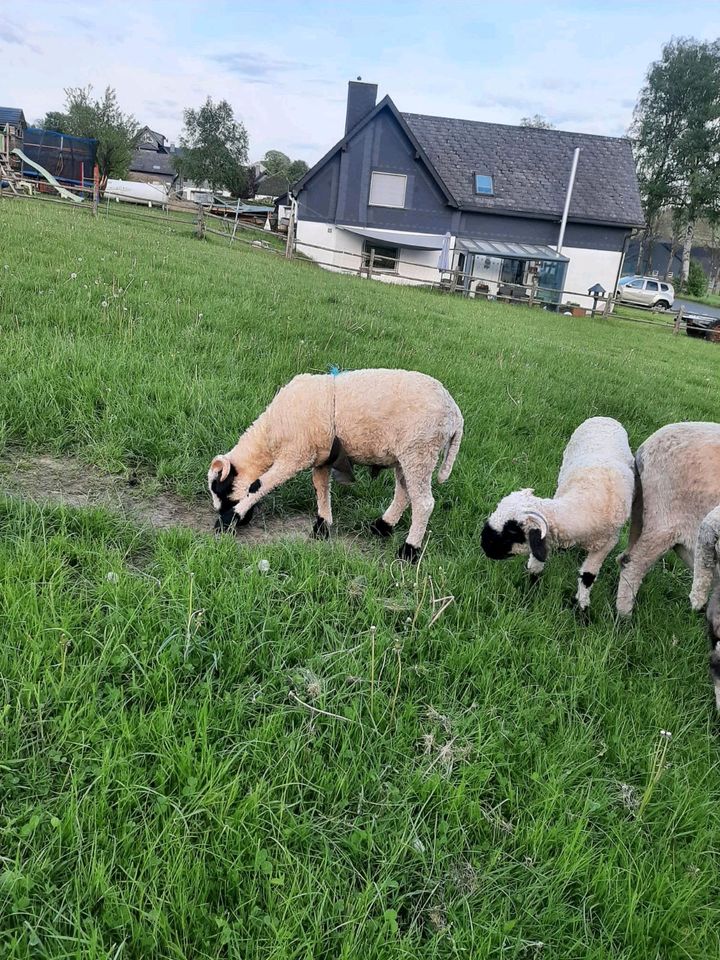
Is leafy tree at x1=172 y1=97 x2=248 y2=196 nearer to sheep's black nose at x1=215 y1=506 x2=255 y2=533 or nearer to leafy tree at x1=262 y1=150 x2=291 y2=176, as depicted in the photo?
leafy tree at x1=262 y1=150 x2=291 y2=176

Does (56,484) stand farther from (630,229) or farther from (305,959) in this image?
(630,229)

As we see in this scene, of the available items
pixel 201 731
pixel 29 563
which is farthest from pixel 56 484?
pixel 201 731

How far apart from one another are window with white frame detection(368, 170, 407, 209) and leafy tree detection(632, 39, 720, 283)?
2912 cm

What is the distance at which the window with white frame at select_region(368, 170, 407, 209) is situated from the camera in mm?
32938

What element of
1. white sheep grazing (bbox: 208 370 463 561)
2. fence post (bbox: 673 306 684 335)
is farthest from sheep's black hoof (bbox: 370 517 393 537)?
fence post (bbox: 673 306 684 335)

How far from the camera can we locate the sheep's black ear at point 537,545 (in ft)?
11.2

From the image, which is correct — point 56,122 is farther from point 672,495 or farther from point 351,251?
point 672,495

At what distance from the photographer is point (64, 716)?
228 centimetres

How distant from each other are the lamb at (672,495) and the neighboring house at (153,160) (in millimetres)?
84330

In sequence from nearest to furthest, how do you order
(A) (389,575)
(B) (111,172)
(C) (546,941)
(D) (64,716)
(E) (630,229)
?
(C) (546,941)
(D) (64,716)
(A) (389,575)
(E) (630,229)
(B) (111,172)

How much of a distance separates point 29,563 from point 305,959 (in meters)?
2.10

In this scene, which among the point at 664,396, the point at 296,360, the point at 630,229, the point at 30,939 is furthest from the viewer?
the point at 630,229

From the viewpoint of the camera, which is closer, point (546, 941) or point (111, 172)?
point (546, 941)

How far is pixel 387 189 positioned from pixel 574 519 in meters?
33.3
